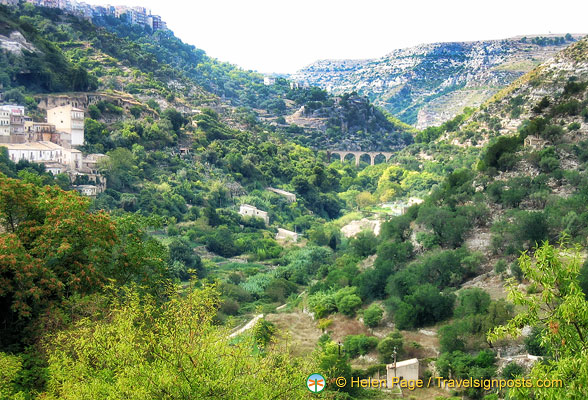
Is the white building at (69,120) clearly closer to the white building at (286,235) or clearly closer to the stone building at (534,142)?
the white building at (286,235)

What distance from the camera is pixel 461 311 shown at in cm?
2058

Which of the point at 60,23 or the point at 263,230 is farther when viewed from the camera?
the point at 60,23

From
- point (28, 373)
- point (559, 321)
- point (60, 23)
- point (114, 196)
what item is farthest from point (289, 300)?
point (60, 23)

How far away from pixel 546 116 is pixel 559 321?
109 feet

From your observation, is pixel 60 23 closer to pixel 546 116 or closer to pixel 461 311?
pixel 546 116

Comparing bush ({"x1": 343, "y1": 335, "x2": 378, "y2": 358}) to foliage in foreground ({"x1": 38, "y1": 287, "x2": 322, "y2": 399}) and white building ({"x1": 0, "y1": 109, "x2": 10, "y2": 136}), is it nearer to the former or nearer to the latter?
foliage in foreground ({"x1": 38, "y1": 287, "x2": 322, "y2": 399})

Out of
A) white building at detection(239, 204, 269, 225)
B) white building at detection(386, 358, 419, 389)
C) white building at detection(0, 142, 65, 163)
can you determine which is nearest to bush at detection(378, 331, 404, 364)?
white building at detection(386, 358, 419, 389)

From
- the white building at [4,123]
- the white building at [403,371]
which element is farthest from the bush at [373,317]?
the white building at [4,123]

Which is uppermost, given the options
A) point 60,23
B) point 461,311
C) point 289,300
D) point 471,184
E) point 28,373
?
point 60,23

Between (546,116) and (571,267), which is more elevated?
(546,116)

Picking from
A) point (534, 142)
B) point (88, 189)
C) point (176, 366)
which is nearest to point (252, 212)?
point (88, 189)

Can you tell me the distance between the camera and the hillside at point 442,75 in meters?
113

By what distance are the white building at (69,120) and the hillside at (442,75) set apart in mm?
79470

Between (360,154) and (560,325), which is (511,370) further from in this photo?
(360,154)
